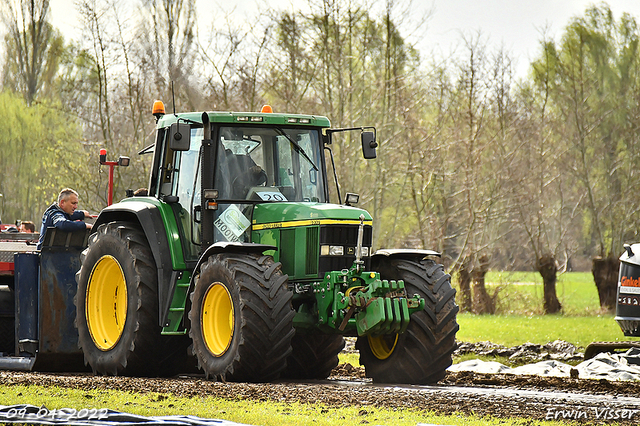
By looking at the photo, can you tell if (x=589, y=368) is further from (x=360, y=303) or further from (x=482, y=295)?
(x=482, y=295)

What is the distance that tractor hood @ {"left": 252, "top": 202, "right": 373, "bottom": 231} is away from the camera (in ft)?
30.4

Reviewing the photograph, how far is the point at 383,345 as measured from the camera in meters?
9.78

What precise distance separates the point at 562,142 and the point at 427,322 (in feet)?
68.3

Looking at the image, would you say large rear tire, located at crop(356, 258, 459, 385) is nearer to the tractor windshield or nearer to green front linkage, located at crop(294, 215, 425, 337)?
green front linkage, located at crop(294, 215, 425, 337)

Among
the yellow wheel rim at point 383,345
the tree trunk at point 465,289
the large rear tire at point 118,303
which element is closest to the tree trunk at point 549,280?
the tree trunk at point 465,289

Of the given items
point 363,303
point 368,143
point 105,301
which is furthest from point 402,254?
point 105,301

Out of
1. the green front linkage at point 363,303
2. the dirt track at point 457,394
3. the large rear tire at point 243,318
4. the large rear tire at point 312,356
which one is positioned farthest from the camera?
the large rear tire at point 312,356

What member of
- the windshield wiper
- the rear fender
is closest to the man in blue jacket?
the windshield wiper

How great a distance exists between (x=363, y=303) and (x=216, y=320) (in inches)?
58.0

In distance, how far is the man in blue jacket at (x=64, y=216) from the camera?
10945 millimetres

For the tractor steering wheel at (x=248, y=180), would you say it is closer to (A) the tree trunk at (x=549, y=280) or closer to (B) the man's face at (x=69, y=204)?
(B) the man's face at (x=69, y=204)

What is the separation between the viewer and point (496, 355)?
587 inches

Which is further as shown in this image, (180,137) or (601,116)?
(601,116)

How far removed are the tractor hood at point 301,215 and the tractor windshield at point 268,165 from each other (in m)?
0.20
